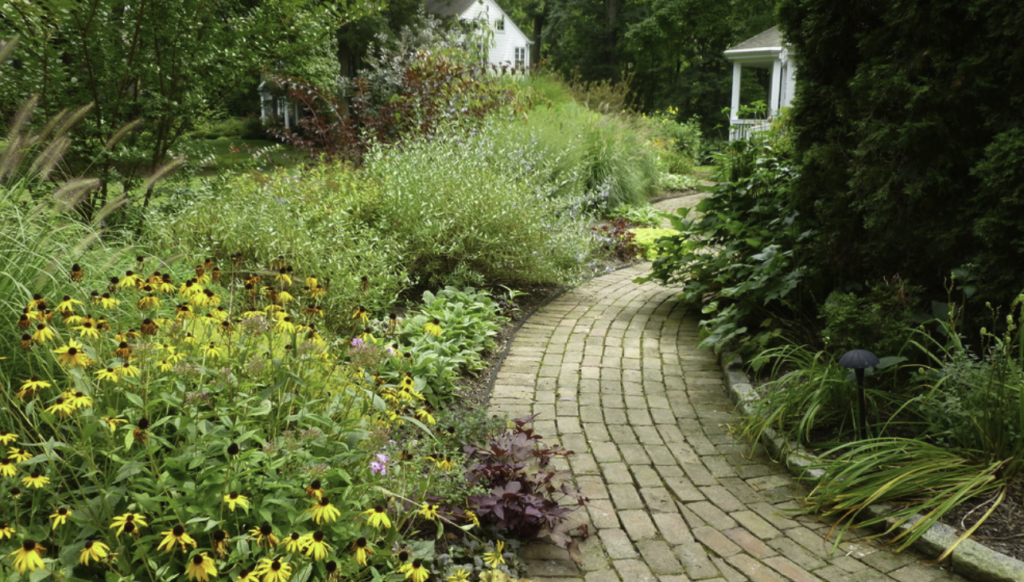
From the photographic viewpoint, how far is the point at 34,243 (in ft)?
9.86

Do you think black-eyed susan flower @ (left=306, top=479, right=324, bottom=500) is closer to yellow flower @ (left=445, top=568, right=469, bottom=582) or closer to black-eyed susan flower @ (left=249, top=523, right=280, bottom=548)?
black-eyed susan flower @ (left=249, top=523, right=280, bottom=548)

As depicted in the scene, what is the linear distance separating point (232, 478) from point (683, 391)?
2965 millimetres

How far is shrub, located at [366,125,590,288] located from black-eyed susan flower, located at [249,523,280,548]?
3.55 metres

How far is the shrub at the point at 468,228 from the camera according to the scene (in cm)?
567

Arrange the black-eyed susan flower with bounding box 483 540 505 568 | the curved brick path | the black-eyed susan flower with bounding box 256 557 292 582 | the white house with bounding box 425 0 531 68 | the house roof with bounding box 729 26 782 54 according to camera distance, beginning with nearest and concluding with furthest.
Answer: the black-eyed susan flower with bounding box 256 557 292 582 → the black-eyed susan flower with bounding box 483 540 505 568 → the curved brick path → the house roof with bounding box 729 26 782 54 → the white house with bounding box 425 0 531 68

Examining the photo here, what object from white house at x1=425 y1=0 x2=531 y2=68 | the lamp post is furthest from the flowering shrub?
white house at x1=425 y1=0 x2=531 y2=68

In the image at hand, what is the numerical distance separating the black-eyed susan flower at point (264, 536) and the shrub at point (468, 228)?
3549 millimetres

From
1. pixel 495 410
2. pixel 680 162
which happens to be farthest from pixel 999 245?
pixel 680 162

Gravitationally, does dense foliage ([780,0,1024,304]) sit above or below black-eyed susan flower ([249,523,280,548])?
above

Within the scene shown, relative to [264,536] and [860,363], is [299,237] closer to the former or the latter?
[264,536]

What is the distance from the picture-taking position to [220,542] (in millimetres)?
1799

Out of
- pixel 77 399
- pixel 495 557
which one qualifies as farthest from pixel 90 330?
pixel 495 557

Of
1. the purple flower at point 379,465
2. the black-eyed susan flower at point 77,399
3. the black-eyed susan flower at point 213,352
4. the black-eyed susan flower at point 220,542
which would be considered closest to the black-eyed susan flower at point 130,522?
the black-eyed susan flower at point 220,542

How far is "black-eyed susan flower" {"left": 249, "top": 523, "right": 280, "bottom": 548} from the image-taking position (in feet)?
5.69
